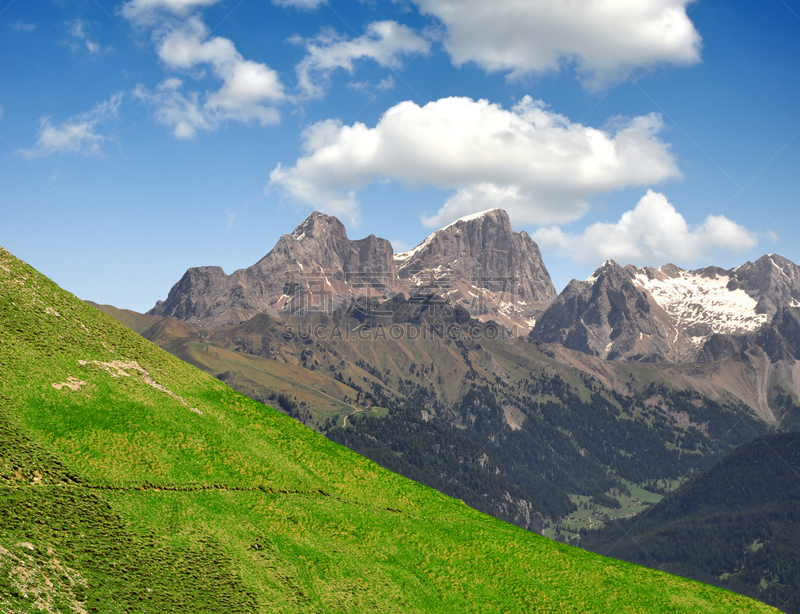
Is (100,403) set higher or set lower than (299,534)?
higher

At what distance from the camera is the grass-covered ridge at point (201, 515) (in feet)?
146

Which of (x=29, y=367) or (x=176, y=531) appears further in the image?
(x=29, y=367)

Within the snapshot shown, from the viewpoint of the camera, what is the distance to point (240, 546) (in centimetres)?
Answer: 5178

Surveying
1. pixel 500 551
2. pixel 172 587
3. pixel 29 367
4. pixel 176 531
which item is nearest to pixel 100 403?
pixel 29 367

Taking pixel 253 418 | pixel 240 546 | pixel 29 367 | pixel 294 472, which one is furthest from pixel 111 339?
pixel 240 546

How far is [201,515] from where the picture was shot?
53562mm

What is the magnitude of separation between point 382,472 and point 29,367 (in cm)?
Answer: 4052

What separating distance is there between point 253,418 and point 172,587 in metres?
31.0

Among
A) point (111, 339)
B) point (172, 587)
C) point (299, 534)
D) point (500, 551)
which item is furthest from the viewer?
point (111, 339)

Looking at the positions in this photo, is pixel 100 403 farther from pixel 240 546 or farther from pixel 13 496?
pixel 240 546

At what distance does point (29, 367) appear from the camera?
59.9 meters

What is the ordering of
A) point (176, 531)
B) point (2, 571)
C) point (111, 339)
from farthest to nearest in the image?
point (111, 339) → point (176, 531) → point (2, 571)

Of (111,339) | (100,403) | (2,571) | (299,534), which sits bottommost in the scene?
(2,571)

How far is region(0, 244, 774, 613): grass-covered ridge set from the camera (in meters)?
44.4
